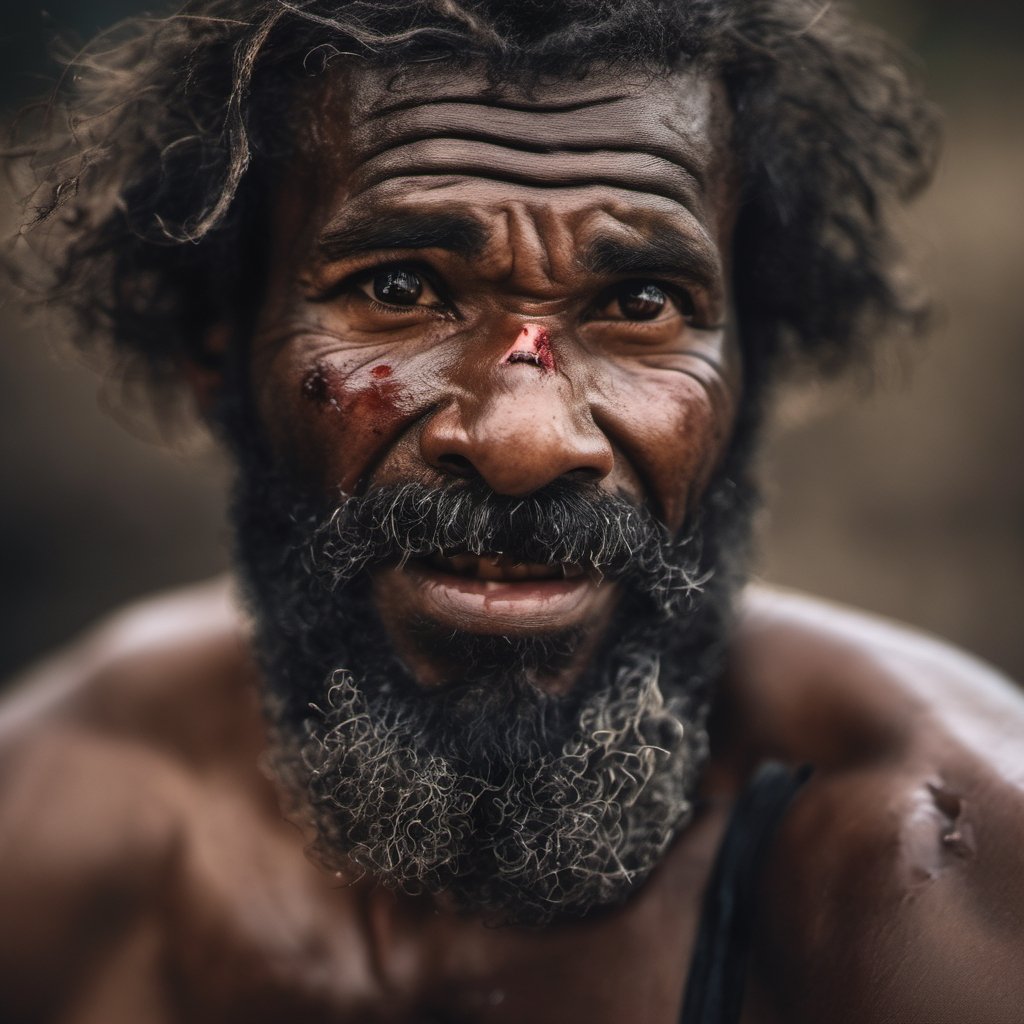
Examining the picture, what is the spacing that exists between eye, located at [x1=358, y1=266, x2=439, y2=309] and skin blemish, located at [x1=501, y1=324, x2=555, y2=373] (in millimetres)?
197

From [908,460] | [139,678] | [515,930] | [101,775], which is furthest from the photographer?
[908,460]

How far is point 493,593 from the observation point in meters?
2.06

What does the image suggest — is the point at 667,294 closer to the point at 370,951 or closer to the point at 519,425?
the point at 519,425

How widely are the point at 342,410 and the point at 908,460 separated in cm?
539

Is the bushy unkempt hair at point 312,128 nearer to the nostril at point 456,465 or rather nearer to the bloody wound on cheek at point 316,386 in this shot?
the bloody wound on cheek at point 316,386

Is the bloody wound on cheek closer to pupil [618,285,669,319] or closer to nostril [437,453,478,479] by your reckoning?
nostril [437,453,478,479]

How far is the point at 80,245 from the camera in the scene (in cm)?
285

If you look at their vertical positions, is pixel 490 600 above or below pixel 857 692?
above

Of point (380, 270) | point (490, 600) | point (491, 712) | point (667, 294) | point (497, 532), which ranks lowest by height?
point (491, 712)

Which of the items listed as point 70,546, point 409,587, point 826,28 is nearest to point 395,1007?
point 409,587

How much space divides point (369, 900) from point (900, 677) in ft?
4.01

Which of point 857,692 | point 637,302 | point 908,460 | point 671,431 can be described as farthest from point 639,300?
point 908,460

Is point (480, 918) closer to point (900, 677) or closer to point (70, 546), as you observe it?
point (900, 677)

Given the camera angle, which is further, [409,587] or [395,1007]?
[395,1007]
